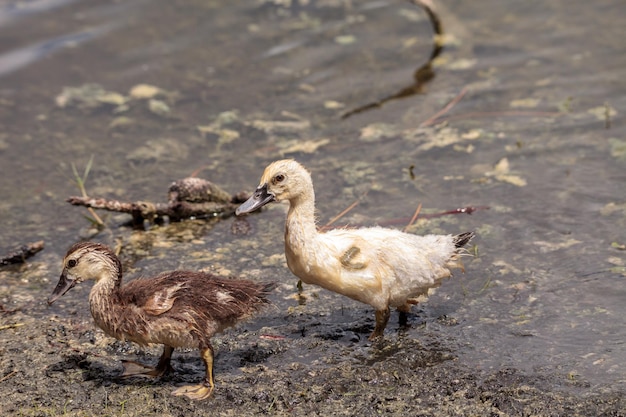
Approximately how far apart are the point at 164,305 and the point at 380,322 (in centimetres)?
140

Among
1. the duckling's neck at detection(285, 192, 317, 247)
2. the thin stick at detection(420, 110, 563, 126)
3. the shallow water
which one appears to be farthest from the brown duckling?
the thin stick at detection(420, 110, 563, 126)

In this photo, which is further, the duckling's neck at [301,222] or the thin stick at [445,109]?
the thin stick at [445,109]

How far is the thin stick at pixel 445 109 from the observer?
8.66 metres

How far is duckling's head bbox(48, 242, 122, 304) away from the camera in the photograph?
16.6 feet

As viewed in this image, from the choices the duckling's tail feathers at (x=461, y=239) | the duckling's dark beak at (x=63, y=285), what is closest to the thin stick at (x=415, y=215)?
the duckling's tail feathers at (x=461, y=239)

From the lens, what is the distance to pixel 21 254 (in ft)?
21.3

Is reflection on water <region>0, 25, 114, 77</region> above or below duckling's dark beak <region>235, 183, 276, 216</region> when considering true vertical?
below

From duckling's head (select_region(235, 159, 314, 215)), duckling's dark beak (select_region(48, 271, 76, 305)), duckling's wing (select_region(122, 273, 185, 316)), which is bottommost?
duckling's dark beak (select_region(48, 271, 76, 305))

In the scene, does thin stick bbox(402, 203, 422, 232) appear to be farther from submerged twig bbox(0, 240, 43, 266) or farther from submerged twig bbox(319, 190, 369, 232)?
submerged twig bbox(0, 240, 43, 266)

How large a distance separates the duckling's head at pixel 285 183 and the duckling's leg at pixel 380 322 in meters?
0.85

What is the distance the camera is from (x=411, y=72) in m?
9.87

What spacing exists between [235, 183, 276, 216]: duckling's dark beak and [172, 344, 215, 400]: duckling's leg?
95 cm

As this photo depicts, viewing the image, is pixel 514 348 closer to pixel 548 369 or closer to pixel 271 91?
pixel 548 369

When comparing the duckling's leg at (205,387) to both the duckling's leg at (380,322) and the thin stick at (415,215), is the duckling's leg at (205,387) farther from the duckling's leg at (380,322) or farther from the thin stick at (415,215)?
the thin stick at (415,215)
